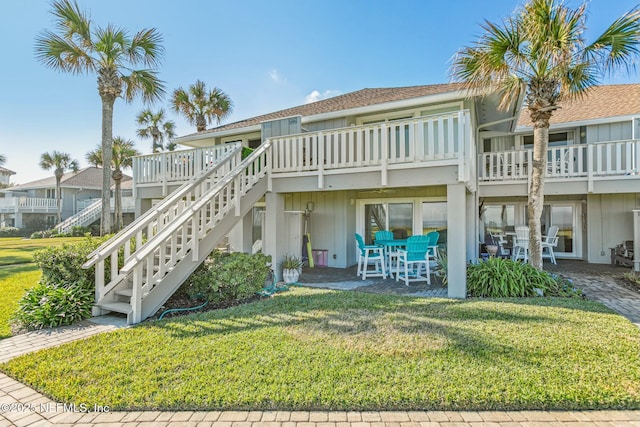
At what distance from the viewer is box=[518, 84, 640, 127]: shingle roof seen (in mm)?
11801

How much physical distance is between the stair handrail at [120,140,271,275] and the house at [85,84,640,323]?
38mm

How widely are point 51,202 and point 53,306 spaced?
108 feet

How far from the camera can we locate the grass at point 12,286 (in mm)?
5355

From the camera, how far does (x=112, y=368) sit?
3.55m

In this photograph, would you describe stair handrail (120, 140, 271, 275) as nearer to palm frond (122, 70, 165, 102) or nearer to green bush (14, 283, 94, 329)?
green bush (14, 283, 94, 329)

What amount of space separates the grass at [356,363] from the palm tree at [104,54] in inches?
341

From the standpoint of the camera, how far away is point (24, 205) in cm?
2859

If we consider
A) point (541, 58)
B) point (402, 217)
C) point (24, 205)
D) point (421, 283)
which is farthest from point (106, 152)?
point (24, 205)

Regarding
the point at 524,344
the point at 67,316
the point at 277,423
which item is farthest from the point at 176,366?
the point at 524,344

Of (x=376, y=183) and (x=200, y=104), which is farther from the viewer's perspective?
(x=200, y=104)

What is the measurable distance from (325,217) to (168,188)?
5.55m

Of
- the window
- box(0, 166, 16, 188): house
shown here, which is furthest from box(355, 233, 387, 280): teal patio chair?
box(0, 166, 16, 188): house

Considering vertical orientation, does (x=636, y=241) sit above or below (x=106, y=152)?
below

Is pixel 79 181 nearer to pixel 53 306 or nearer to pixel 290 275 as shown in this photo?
pixel 290 275
